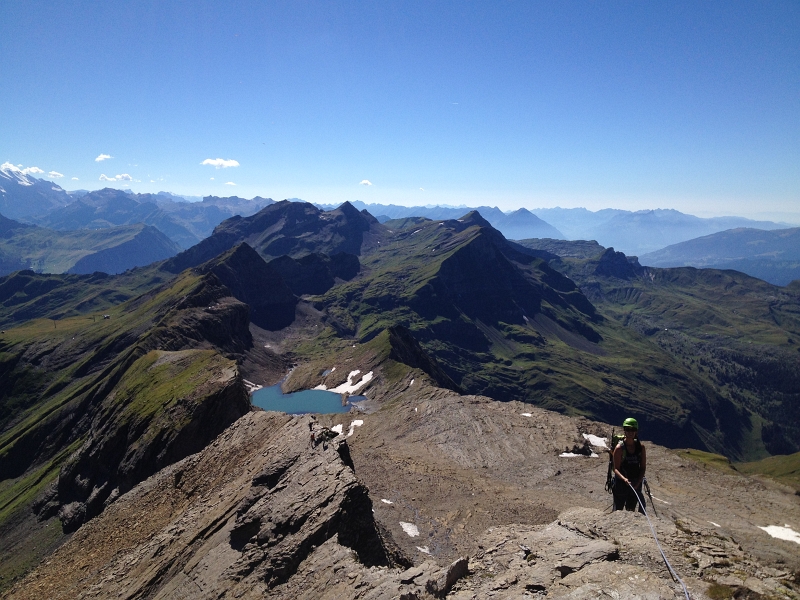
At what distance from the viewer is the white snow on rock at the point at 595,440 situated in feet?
257

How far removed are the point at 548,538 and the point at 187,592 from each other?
26230 millimetres

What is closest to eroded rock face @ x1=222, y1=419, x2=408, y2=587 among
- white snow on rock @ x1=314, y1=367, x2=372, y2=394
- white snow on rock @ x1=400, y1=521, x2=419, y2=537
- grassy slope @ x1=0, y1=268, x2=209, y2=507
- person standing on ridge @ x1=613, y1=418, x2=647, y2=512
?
white snow on rock @ x1=400, y1=521, x2=419, y2=537

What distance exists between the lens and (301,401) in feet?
576

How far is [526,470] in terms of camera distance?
66.3m

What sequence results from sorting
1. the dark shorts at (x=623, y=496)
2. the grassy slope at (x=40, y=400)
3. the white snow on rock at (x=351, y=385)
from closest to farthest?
1. the dark shorts at (x=623, y=496)
2. the grassy slope at (x=40, y=400)
3. the white snow on rock at (x=351, y=385)

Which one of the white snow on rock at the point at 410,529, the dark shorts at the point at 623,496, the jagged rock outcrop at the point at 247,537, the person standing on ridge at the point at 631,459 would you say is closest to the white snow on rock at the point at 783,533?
the dark shorts at the point at 623,496

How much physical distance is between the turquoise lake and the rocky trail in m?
83.2

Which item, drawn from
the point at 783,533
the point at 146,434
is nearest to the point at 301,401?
the point at 146,434

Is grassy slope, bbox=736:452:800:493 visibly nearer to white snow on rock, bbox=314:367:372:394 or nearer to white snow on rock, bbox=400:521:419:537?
white snow on rock, bbox=314:367:372:394

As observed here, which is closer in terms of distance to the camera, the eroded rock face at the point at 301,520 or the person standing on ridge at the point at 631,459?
the person standing on ridge at the point at 631,459

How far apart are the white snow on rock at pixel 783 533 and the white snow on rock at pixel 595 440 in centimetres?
3283

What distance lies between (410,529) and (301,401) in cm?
13590

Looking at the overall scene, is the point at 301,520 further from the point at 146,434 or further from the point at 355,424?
the point at 355,424

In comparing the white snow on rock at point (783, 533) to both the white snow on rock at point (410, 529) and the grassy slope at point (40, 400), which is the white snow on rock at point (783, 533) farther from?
the grassy slope at point (40, 400)
